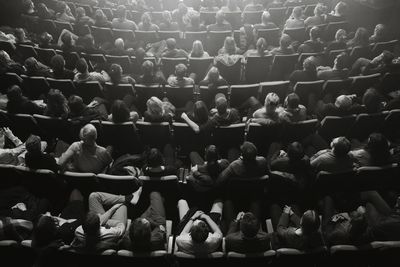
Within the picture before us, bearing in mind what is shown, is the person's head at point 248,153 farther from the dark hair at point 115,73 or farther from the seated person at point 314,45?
the seated person at point 314,45

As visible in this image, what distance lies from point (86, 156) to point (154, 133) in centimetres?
68

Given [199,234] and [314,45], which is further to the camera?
[314,45]

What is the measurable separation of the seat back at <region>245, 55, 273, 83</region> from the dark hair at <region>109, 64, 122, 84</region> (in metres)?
1.67

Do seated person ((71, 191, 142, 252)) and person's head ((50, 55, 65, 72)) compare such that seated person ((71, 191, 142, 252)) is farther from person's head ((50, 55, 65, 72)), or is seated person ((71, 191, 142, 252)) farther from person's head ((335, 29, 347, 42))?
person's head ((335, 29, 347, 42))

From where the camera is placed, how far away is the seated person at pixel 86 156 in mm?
2850

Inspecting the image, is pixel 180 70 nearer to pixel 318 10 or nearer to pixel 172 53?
pixel 172 53

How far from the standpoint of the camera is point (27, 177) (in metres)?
2.60

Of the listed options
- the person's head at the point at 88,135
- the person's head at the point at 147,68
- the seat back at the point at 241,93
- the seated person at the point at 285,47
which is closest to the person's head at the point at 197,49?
the person's head at the point at 147,68

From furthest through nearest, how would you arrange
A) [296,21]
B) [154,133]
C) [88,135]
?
[296,21], [154,133], [88,135]

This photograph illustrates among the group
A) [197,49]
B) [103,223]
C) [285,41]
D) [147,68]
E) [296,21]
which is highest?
[296,21]

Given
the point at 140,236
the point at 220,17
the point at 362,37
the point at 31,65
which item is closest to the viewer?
the point at 140,236

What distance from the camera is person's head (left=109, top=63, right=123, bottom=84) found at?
3.86 meters

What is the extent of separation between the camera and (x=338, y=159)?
2680 mm

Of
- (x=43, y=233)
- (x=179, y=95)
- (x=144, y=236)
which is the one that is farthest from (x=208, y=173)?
(x=179, y=95)
